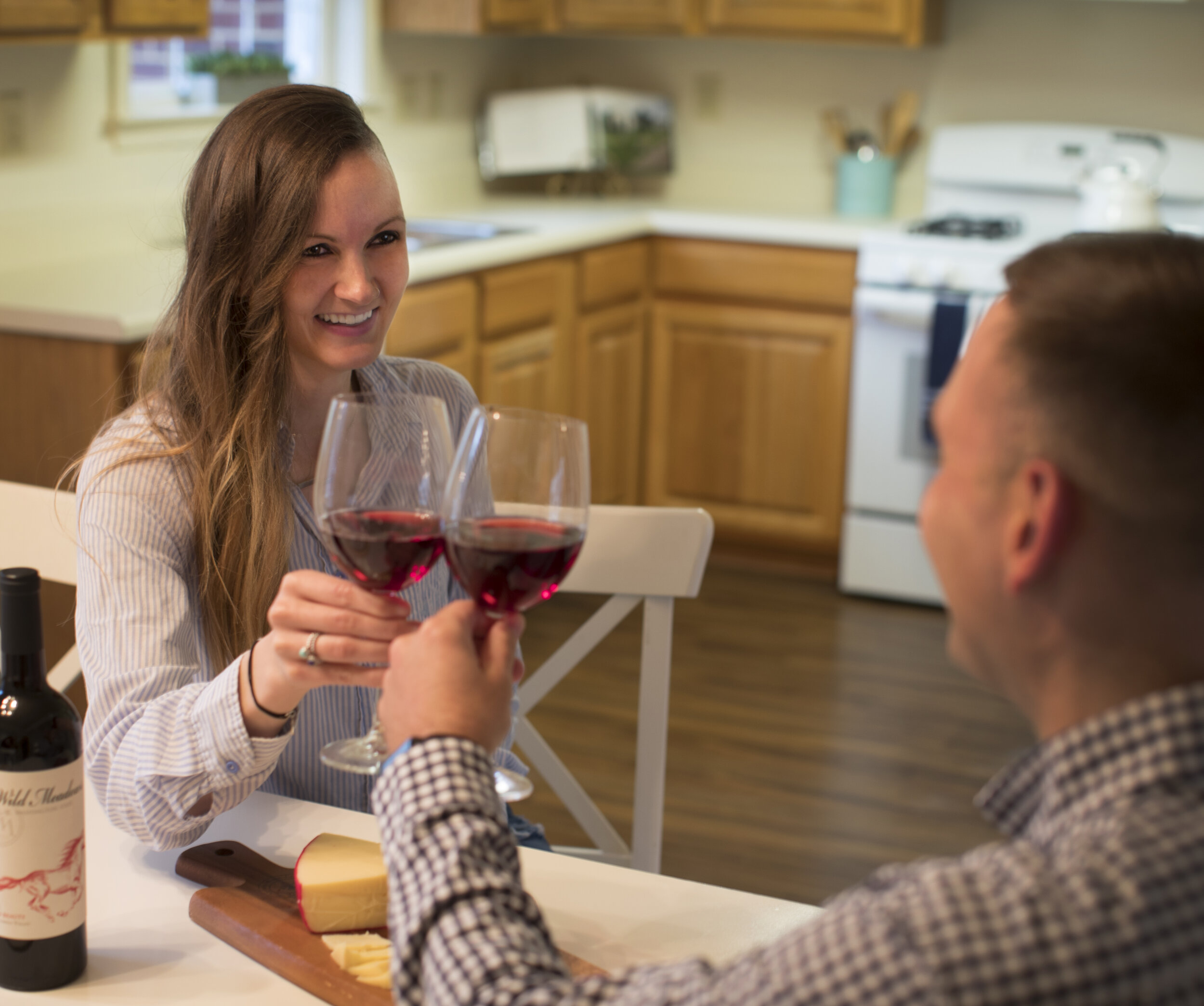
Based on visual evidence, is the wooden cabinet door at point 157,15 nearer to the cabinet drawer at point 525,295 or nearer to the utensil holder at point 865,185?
the cabinet drawer at point 525,295

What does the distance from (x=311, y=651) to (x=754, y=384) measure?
10.7 feet

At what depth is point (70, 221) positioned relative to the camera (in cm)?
318

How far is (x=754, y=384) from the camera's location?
411 centimetres

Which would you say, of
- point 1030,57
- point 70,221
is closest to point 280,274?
point 70,221

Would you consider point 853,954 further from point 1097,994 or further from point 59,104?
point 59,104

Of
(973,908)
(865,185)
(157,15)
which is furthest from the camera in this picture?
(865,185)

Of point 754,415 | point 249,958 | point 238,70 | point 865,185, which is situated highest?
point 238,70

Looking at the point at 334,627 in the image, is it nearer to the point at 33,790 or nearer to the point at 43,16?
the point at 33,790

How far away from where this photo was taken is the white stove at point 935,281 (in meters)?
3.65

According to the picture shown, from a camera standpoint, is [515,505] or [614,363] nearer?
[515,505]

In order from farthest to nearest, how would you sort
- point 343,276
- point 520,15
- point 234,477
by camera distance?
1. point 520,15
2. point 343,276
3. point 234,477

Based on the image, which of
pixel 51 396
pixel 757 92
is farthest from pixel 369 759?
pixel 757 92

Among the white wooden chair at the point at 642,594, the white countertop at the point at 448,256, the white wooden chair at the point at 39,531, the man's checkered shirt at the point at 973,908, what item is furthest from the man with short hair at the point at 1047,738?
the white countertop at the point at 448,256

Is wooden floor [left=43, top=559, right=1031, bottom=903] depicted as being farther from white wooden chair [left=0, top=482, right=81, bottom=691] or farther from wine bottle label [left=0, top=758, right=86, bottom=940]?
wine bottle label [left=0, top=758, right=86, bottom=940]
